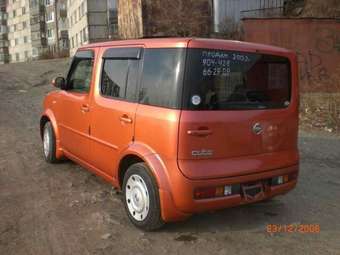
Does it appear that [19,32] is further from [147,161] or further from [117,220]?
[147,161]

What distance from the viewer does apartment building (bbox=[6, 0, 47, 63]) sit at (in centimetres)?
7312

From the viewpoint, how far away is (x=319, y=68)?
14.5m

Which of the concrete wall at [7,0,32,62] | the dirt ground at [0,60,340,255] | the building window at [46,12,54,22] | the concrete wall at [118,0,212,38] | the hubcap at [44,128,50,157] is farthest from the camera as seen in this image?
the concrete wall at [7,0,32,62]

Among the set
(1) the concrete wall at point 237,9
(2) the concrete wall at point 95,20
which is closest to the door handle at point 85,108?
(1) the concrete wall at point 237,9

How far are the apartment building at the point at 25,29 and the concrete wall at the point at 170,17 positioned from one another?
4656 cm

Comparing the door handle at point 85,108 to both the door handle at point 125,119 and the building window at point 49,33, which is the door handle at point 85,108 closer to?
the door handle at point 125,119

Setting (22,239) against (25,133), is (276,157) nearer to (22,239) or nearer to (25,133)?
(22,239)

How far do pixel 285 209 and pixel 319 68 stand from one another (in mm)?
10711

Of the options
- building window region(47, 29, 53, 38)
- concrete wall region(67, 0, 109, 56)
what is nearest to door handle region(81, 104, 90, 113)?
concrete wall region(67, 0, 109, 56)

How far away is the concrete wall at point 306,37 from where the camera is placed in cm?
1459

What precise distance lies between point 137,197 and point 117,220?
0.43 meters
